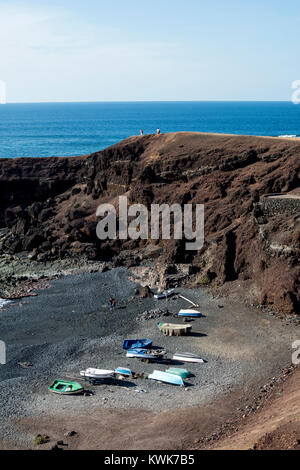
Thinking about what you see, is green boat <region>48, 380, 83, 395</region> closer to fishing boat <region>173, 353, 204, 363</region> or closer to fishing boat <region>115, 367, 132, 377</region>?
fishing boat <region>115, 367, 132, 377</region>

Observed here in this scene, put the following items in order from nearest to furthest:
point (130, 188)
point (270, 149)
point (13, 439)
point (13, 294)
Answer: point (13, 439) → point (13, 294) → point (270, 149) → point (130, 188)

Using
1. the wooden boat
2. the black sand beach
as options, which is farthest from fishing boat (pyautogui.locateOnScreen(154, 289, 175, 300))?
the wooden boat

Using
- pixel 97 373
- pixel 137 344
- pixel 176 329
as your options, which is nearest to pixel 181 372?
pixel 137 344

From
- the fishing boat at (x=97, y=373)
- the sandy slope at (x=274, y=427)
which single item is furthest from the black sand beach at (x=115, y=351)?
the sandy slope at (x=274, y=427)

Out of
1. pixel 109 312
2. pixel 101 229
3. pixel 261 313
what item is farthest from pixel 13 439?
pixel 101 229

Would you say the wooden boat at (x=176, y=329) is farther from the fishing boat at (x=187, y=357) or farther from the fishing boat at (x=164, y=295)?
the fishing boat at (x=164, y=295)

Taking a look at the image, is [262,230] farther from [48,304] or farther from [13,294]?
[13,294]
